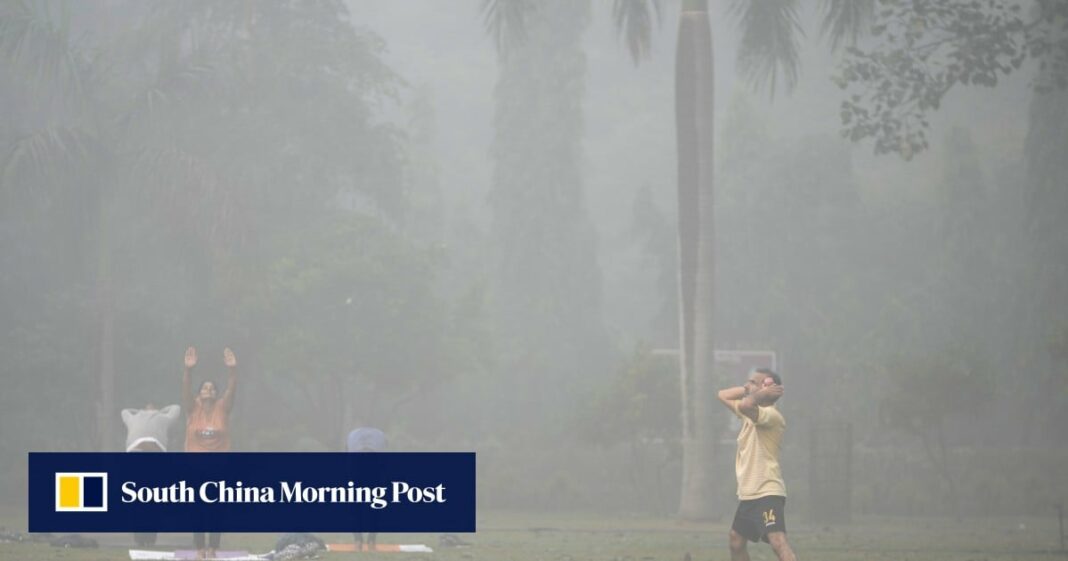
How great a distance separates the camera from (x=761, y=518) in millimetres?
11617

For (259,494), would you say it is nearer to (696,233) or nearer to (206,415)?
(206,415)

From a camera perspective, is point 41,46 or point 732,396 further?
point 41,46

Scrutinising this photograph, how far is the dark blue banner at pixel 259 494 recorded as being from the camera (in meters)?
16.2

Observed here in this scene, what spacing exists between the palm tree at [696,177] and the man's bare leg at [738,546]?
18.4 metres

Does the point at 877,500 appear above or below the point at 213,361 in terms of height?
below

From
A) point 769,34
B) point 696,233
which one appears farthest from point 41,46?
point 769,34

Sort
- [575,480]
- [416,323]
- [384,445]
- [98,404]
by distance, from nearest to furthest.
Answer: [384,445] → [98,404] → [575,480] → [416,323]

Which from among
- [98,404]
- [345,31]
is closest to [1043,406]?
[345,31]

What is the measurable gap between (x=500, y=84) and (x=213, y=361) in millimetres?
29075

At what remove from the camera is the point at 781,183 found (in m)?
66.6

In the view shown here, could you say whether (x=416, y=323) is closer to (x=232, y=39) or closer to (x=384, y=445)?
(x=232, y=39)

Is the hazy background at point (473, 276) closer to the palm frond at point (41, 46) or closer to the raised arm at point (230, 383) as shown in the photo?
the palm frond at point (41, 46)
